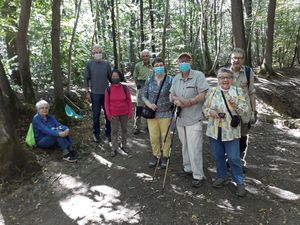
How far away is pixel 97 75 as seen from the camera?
696cm

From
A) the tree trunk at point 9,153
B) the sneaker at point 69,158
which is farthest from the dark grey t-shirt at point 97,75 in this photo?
the tree trunk at point 9,153

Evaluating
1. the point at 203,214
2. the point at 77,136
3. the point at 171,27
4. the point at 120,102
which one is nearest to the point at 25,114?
the point at 77,136

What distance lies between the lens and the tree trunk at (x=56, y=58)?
26.0 feet

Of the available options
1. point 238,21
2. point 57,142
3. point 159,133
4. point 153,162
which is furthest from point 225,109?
point 238,21

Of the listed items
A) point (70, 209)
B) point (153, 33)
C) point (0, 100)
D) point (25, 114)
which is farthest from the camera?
point (153, 33)

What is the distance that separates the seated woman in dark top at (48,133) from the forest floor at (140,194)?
0.68ft

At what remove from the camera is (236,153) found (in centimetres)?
465

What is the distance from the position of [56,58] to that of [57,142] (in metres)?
2.59

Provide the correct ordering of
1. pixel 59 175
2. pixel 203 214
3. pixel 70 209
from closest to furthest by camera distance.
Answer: pixel 203 214 < pixel 70 209 < pixel 59 175

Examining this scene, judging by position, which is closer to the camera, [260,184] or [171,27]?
[260,184]

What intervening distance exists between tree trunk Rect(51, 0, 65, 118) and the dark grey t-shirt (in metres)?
1.61

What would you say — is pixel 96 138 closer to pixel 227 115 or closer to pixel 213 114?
pixel 213 114

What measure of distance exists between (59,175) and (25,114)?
8.71 feet

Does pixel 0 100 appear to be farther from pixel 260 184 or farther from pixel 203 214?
pixel 260 184
